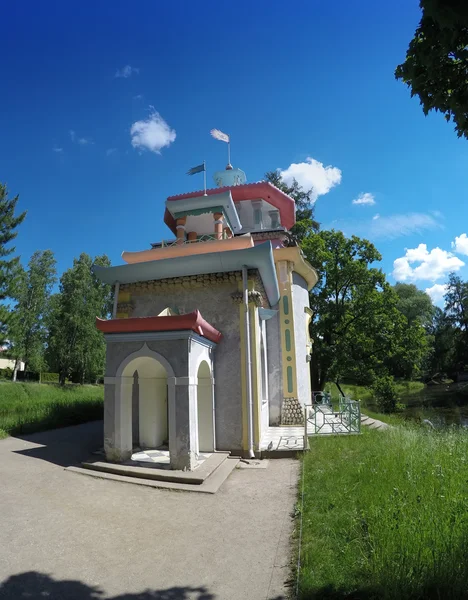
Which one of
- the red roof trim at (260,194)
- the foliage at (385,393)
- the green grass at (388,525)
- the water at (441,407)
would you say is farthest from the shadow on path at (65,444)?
the water at (441,407)

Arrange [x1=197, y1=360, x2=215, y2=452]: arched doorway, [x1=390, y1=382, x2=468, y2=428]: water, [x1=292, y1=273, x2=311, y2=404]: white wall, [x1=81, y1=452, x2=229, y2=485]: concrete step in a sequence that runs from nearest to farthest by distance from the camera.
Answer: [x1=81, y1=452, x2=229, y2=485]: concrete step < [x1=197, y1=360, x2=215, y2=452]: arched doorway < [x1=292, y1=273, x2=311, y2=404]: white wall < [x1=390, y1=382, x2=468, y2=428]: water

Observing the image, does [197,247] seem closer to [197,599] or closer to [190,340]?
[190,340]

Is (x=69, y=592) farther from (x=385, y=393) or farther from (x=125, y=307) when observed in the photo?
(x=385, y=393)

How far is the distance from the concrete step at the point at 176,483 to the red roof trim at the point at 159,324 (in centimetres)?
291

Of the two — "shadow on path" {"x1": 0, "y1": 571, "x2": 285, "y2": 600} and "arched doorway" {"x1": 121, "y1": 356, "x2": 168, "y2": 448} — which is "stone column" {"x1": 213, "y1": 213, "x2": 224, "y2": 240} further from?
"shadow on path" {"x1": 0, "y1": 571, "x2": 285, "y2": 600}

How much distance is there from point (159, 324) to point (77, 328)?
21638mm

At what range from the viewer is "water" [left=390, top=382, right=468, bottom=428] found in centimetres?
2133

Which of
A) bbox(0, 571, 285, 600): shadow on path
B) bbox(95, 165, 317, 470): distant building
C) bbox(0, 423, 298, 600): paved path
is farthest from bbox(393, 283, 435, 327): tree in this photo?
bbox(0, 571, 285, 600): shadow on path

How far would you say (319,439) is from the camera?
33.2ft

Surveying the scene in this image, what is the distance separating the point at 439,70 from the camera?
3420mm

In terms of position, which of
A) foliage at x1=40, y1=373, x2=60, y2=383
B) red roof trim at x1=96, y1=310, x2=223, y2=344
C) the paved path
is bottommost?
the paved path

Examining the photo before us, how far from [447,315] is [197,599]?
4993cm

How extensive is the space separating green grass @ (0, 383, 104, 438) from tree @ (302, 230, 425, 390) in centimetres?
1273

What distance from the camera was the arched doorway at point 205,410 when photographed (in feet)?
30.2
